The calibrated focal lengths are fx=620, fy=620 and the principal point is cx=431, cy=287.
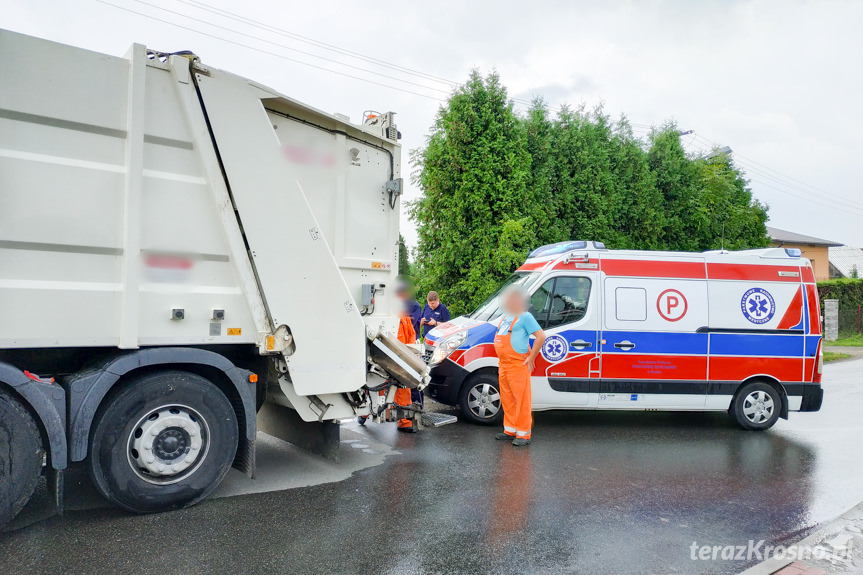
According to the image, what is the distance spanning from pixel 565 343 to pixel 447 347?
1.49 m

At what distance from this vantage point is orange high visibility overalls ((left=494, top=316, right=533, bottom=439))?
22.9ft

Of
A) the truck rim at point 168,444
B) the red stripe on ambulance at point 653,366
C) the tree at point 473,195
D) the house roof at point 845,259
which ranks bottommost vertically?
the truck rim at point 168,444

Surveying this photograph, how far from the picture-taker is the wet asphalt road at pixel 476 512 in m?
3.90

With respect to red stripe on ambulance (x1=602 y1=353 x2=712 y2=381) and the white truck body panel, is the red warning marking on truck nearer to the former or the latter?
red stripe on ambulance (x1=602 y1=353 x2=712 y2=381)

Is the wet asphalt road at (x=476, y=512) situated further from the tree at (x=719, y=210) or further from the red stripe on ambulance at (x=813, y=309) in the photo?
the tree at (x=719, y=210)

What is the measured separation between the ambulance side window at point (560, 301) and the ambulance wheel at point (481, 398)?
1.00 m

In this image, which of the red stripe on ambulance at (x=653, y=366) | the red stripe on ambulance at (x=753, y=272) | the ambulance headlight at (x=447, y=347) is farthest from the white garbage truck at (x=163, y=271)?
the red stripe on ambulance at (x=753, y=272)

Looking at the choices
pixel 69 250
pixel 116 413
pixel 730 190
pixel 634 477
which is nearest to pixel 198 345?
pixel 116 413

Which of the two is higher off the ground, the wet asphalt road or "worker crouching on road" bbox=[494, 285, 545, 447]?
"worker crouching on road" bbox=[494, 285, 545, 447]

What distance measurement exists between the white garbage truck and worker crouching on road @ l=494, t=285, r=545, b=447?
6.48 feet

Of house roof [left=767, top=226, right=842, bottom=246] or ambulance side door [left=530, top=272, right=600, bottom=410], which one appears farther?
house roof [left=767, top=226, right=842, bottom=246]

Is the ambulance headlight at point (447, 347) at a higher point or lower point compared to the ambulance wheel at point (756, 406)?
higher

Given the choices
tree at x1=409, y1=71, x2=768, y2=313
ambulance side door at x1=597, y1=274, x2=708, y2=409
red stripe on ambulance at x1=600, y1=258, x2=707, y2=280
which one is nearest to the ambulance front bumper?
ambulance side door at x1=597, y1=274, x2=708, y2=409

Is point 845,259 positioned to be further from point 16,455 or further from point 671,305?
point 16,455
